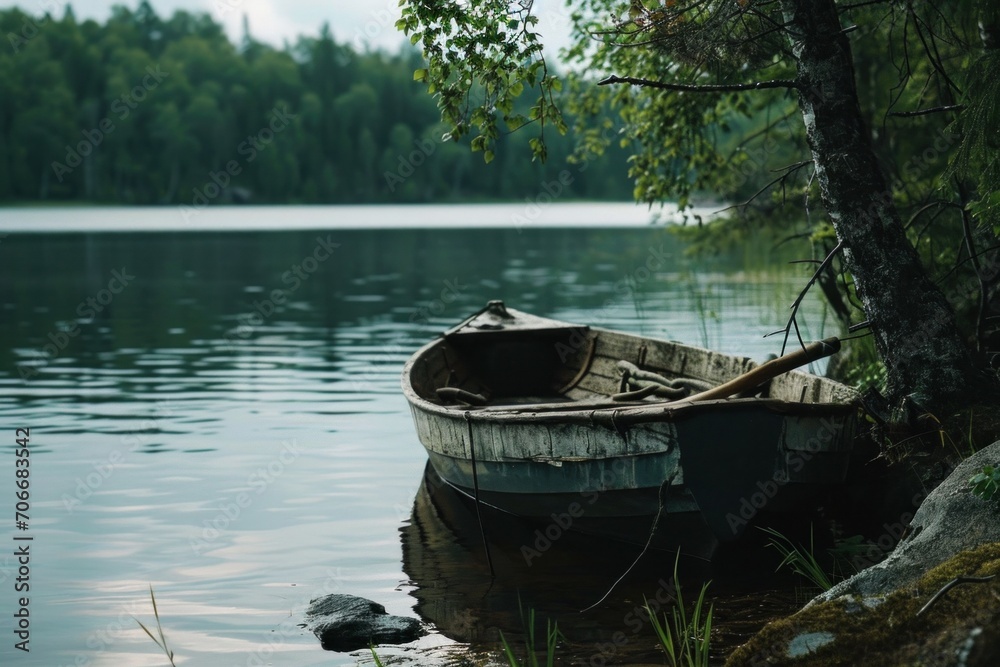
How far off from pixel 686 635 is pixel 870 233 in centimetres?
356

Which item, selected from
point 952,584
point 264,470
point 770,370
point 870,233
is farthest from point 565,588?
point 264,470

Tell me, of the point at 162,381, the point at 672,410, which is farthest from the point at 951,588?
the point at 162,381

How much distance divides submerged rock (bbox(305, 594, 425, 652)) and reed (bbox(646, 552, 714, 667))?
1459 millimetres

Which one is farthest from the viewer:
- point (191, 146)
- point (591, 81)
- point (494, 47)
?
point (191, 146)

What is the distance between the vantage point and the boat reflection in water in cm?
644

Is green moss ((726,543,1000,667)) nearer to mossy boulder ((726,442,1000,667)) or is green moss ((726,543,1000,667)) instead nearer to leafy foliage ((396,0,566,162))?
mossy boulder ((726,442,1000,667))

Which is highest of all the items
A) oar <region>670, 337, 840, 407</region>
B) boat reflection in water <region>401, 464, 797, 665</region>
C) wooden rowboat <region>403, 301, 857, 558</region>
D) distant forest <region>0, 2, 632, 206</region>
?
distant forest <region>0, 2, 632, 206</region>

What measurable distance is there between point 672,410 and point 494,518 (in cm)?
290

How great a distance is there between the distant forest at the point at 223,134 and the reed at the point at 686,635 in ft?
233

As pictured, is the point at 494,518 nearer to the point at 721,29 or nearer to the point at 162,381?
the point at 721,29

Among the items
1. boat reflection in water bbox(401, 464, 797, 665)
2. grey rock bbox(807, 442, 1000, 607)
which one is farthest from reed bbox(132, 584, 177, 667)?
grey rock bbox(807, 442, 1000, 607)

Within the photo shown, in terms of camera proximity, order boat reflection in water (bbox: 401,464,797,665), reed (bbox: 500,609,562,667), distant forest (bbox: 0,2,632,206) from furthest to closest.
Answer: distant forest (bbox: 0,2,632,206), boat reflection in water (bbox: 401,464,797,665), reed (bbox: 500,609,562,667)

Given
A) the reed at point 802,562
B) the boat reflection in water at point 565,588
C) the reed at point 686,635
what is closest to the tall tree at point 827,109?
the reed at point 802,562

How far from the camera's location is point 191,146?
8838cm
